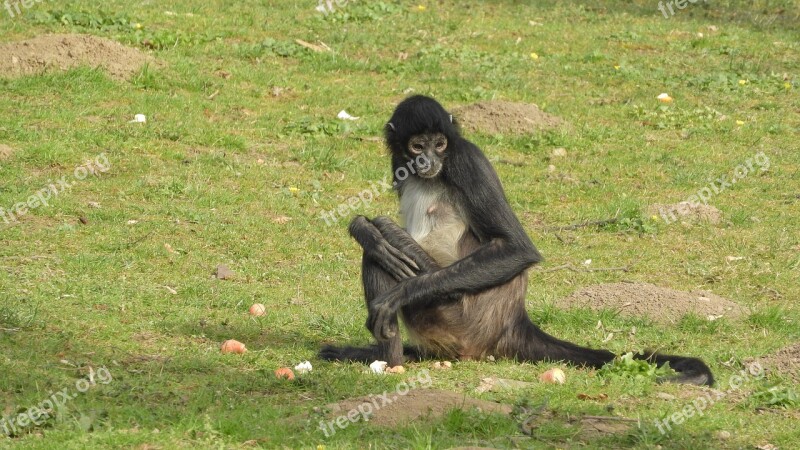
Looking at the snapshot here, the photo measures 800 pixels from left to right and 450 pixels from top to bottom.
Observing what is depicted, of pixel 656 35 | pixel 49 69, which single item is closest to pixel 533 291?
pixel 49 69

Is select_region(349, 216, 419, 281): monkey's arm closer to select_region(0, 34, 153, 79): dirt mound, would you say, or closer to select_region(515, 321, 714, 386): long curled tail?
select_region(515, 321, 714, 386): long curled tail

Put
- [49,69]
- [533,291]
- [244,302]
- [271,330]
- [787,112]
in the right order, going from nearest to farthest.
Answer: [271,330]
[244,302]
[533,291]
[49,69]
[787,112]

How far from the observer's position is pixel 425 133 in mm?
8906

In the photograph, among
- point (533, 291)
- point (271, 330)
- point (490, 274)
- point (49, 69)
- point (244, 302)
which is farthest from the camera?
point (49, 69)

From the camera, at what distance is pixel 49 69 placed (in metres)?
16.0

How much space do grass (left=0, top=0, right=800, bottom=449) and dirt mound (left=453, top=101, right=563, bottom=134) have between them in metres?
0.30

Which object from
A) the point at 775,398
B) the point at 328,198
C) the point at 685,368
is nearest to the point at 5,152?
the point at 328,198

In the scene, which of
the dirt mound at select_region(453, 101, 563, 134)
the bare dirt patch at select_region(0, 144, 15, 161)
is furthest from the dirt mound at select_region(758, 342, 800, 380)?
the bare dirt patch at select_region(0, 144, 15, 161)

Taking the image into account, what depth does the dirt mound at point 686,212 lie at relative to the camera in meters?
13.2

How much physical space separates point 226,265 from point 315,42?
8020mm

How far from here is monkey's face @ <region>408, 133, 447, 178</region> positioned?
8.89m

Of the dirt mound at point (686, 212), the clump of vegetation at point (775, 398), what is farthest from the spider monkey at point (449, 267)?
the dirt mound at point (686, 212)

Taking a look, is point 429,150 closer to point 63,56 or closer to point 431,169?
point 431,169

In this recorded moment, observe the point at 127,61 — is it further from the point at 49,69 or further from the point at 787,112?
the point at 787,112
